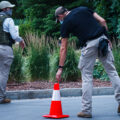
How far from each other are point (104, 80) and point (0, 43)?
15.6 ft

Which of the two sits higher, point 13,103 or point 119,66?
point 119,66

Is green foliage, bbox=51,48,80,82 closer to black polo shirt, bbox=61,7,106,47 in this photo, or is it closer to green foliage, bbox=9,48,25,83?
green foliage, bbox=9,48,25,83

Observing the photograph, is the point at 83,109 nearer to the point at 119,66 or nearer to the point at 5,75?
the point at 5,75

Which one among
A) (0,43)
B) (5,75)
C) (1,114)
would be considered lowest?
(1,114)

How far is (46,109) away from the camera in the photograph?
825 centimetres

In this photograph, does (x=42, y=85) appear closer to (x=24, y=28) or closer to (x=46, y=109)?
(x=46, y=109)

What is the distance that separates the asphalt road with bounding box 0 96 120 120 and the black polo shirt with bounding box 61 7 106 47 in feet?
4.19

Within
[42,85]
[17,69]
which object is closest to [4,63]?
[42,85]

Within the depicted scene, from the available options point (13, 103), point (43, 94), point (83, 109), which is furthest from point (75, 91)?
point (83, 109)

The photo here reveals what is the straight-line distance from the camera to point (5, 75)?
9008 mm

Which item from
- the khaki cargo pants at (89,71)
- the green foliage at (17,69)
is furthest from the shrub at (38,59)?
the khaki cargo pants at (89,71)

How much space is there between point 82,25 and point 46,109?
198cm

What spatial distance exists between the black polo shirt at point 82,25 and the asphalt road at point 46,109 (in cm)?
128

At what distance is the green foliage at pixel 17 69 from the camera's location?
41.0 ft
